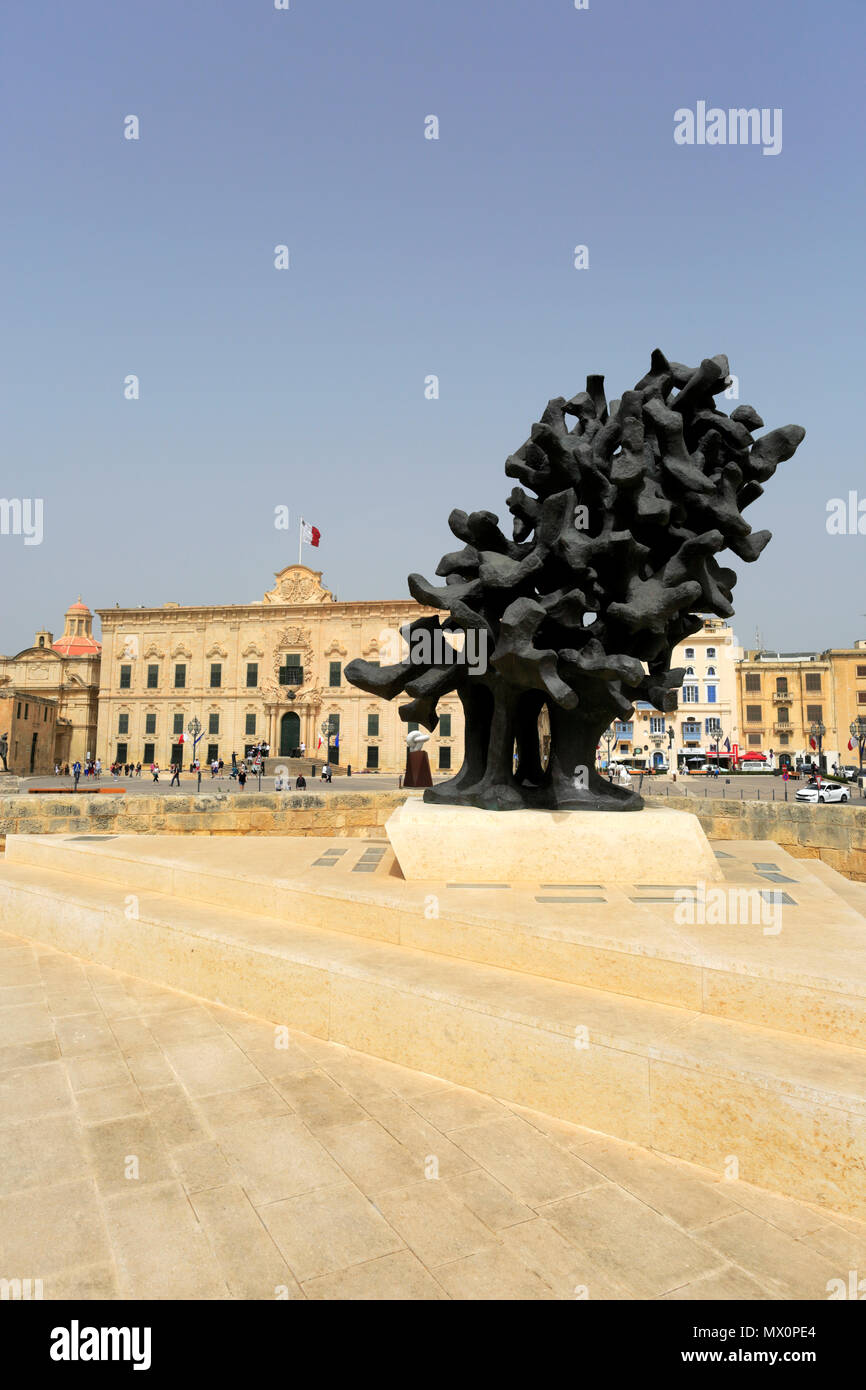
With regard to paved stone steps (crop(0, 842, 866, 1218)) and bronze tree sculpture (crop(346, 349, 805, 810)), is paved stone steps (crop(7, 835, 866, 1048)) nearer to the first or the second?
paved stone steps (crop(0, 842, 866, 1218))

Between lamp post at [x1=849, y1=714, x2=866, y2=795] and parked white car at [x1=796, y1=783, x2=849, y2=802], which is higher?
lamp post at [x1=849, y1=714, x2=866, y2=795]

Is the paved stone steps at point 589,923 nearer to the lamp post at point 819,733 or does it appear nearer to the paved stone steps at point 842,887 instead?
the paved stone steps at point 842,887

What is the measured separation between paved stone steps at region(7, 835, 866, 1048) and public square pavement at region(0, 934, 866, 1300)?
0.96 metres

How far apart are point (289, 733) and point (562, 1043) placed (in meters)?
55.9

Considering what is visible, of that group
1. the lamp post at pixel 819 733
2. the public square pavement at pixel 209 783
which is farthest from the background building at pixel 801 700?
the public square pavement at pixel 209 783

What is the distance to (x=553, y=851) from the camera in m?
7.55

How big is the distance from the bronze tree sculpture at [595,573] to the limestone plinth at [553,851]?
2.40ft

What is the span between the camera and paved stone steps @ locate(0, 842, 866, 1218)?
3.32 metres

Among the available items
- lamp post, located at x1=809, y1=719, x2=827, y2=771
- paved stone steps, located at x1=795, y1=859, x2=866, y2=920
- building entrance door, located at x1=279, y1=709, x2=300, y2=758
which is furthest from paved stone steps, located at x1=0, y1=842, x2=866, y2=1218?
lamp post, located at x1=809, y1=719, x2=827, y2=771

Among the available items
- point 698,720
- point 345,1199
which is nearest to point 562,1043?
point 345,1199

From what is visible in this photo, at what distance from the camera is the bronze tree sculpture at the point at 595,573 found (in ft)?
26.2
